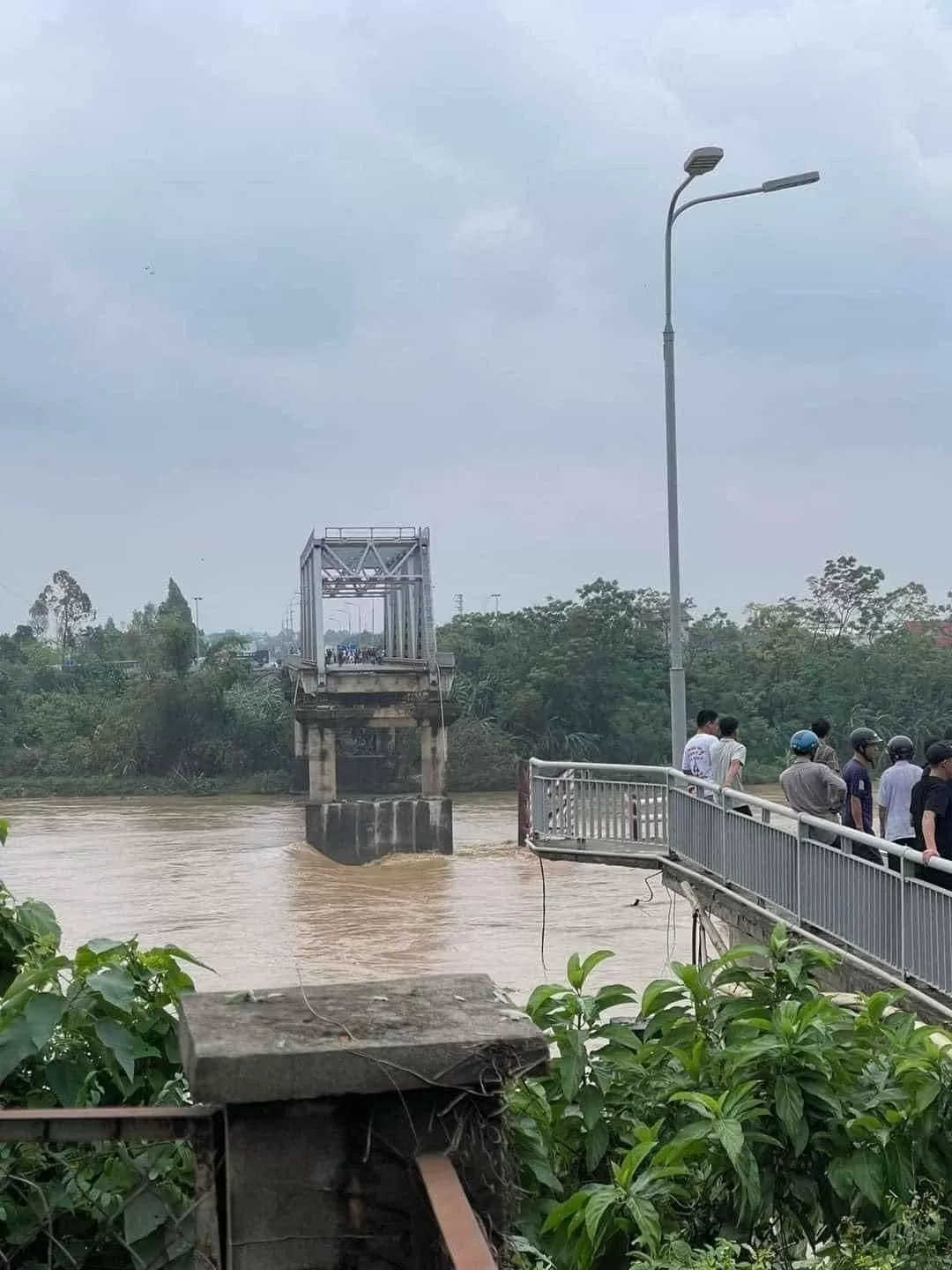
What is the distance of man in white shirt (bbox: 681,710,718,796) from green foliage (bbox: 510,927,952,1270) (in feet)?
32.8

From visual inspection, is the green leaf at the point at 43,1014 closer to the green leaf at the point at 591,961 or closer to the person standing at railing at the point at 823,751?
the green leaf at the point at 591,961

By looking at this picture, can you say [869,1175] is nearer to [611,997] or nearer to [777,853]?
[611,997]

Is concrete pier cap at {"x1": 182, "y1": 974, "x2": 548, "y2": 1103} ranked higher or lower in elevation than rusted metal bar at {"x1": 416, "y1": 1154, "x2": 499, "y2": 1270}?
higher

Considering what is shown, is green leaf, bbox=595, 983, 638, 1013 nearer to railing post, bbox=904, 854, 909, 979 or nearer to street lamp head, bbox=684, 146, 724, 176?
railing post, bbox=904, 854, 909, 979

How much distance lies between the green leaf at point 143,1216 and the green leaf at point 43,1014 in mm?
278

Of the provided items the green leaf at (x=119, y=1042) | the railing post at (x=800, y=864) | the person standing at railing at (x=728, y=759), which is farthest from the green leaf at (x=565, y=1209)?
the person standing at railing at (x=728, y=759)

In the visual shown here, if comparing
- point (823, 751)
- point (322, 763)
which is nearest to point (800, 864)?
point (823, 751)

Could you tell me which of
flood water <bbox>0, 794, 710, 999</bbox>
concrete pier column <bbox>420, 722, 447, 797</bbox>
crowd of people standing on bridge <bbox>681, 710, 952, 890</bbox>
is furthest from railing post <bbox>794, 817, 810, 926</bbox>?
concrete pier column <bbox>420, 722, 447, 797</bbox>

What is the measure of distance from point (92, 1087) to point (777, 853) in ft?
27.0

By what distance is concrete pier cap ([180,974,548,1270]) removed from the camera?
1.96m

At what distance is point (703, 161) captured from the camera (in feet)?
50.7

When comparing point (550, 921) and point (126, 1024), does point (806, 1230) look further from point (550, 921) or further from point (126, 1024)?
point (550, 921)

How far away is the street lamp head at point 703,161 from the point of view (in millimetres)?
15328

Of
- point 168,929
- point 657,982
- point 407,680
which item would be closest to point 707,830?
point 657,982
